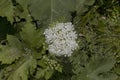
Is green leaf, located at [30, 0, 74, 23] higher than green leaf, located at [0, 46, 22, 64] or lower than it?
higher

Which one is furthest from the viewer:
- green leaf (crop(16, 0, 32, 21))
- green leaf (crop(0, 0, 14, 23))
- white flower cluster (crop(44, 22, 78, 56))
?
green leaf (crop(16, 0, 32, 21))

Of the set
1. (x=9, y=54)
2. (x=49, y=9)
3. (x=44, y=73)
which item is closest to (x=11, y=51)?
(x=9, y=54)

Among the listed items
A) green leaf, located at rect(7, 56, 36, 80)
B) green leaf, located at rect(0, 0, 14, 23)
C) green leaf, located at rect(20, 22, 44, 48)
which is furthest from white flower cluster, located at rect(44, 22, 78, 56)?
green leaf, located at rect(0, 0, 14, 23)

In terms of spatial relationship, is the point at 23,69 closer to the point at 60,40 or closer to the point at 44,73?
the point at 44,73

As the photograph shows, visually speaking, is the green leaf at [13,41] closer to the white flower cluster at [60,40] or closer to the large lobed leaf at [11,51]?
the large lobed leaf at [11,51]

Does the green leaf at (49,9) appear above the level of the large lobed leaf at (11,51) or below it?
above

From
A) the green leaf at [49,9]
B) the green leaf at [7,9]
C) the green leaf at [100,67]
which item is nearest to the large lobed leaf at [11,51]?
the green leaf at [7,9]

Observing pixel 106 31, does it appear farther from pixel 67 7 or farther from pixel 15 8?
pixel 15 8

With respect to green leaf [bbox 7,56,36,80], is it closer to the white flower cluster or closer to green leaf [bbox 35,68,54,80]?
green leaf [bbox 35,68,54,80]
